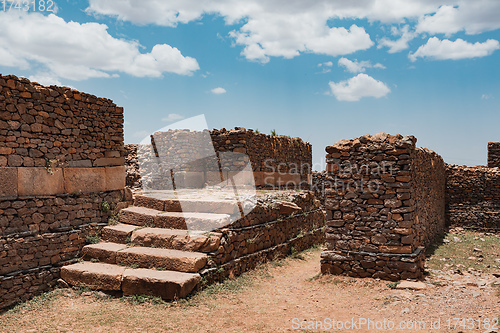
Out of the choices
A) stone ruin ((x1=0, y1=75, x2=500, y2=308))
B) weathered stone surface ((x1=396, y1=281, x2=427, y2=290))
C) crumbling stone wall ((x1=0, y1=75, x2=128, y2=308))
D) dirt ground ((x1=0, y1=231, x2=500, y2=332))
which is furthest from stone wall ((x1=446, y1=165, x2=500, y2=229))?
crumbling stone wall ((x1=0, y1=75, x2=128, y2=308))

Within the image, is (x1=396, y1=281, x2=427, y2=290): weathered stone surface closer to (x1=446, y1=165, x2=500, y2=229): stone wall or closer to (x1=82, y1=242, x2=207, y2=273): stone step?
(x1=82, y1=242, x2=207, y2=273): stone step

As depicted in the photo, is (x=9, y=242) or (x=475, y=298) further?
(x=9, y=242)

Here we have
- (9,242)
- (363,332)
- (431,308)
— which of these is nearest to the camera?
(363,332)

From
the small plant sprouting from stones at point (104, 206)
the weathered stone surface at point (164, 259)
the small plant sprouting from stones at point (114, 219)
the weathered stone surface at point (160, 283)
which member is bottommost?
the weathered stone surface at point (160, 283)

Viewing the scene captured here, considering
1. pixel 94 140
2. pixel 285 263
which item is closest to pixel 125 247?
pixel 94 140

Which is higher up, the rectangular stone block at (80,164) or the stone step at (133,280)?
the rectangular stone block at (80,164)

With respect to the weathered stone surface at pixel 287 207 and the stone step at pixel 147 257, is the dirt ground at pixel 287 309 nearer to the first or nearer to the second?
the stone step at pixel 147 257

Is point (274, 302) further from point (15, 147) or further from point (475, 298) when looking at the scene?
point (15, 147)

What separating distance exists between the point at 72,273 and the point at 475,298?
7775mm

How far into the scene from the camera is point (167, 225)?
8945mm

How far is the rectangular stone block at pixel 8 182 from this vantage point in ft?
23.9

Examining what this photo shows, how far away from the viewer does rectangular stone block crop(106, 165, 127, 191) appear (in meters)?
A: 9.45

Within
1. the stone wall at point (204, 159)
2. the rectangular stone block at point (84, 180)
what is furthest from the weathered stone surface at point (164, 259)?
the stone wall at point (204, 159)

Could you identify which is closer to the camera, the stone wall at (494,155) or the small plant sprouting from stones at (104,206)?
the small plant sprouting from stones at (104,206)
